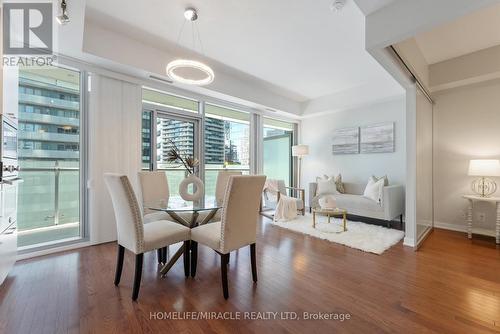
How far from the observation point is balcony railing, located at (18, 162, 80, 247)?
278 cm

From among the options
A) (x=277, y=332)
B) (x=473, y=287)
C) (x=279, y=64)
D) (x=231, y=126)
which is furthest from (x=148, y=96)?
(x=473, y=287)

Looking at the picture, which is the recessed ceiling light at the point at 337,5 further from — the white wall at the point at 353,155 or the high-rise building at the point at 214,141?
the white wall at the point at 353,155

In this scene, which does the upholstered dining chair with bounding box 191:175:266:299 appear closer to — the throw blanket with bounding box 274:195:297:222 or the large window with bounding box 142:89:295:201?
the large window with bounding box 142:89:295:201

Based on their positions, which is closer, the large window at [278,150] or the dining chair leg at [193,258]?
the dining chair leg at [193,258]

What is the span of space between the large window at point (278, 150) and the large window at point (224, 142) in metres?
0.79

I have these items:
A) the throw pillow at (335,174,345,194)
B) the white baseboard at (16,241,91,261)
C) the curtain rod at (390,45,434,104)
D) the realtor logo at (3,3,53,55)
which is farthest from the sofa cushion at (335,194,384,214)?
the realtor logo at (3,3,53,55)

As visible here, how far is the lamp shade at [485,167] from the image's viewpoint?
10.3 ft

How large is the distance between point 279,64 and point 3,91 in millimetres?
3391

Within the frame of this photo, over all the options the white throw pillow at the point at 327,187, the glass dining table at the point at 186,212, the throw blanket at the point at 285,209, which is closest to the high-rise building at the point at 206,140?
the throw blanket at the point at 285,209

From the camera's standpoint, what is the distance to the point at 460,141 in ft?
12.5

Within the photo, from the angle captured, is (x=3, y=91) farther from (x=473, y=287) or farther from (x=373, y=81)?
(x=373, y=81)

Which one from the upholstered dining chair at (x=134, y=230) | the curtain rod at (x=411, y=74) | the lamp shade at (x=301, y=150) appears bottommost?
the upholstered dining chair at (x=134, y=230)

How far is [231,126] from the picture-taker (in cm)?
513

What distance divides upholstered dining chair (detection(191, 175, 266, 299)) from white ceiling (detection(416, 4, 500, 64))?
3.15 metres
